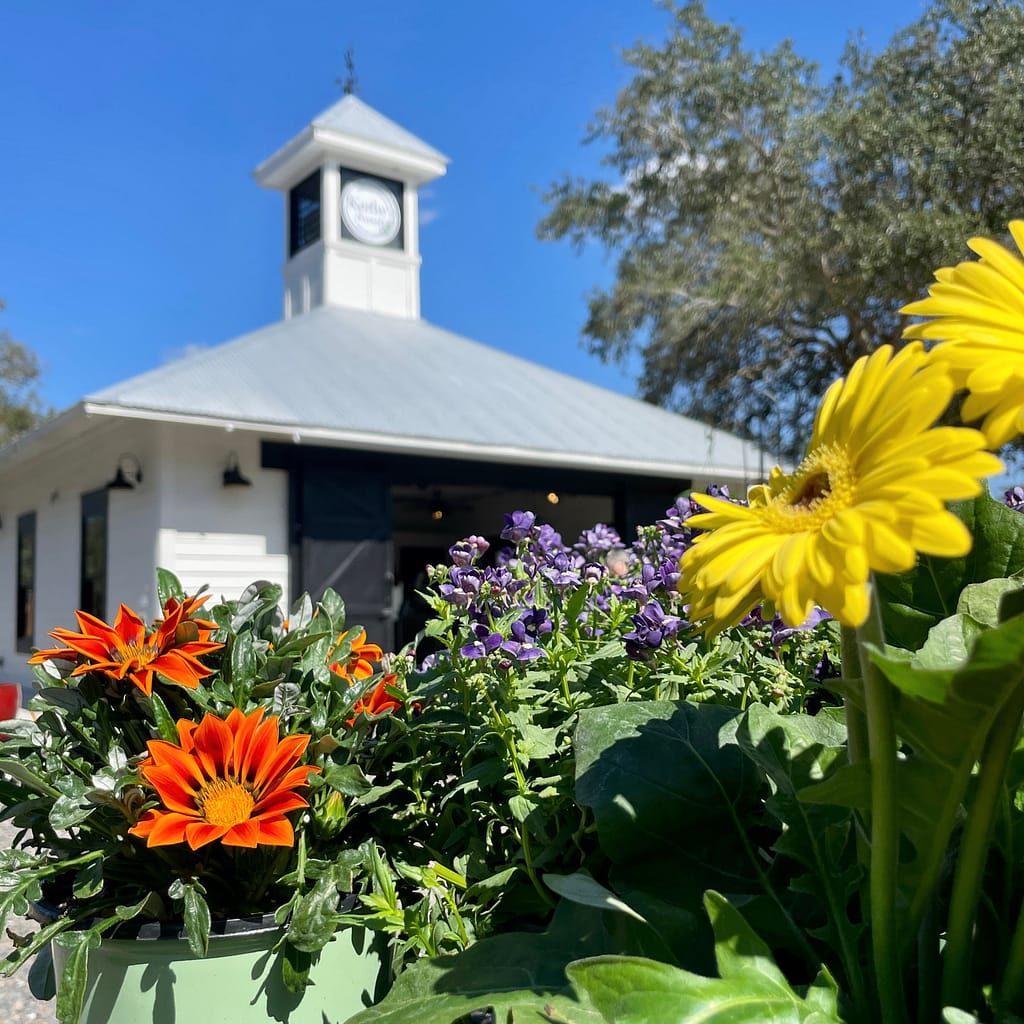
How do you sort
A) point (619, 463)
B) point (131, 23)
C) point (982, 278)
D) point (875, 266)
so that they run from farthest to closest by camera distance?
point (131, 23)
point (875, 266)
point (619, 463)
point (982, 278)

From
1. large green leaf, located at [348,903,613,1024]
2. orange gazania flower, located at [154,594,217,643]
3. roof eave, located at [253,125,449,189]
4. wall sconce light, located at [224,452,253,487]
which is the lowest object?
large green leaf, located at [348,903,613,1024]

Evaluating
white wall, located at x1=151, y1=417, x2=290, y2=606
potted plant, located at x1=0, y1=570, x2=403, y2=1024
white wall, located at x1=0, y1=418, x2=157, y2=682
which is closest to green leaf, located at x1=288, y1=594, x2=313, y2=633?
potted plant, located at x1=0, y1=570, x2=403, y2=1024

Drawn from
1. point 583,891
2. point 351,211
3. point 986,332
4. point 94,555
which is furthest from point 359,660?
point 351,211

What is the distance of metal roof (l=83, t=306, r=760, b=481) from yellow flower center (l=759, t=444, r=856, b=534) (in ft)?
21.8

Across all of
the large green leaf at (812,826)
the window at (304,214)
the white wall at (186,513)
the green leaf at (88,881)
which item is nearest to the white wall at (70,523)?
the white wall at (186,513)

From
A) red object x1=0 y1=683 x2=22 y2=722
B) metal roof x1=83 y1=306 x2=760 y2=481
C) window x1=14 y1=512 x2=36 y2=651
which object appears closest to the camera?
red object x1=0 y1=683 x2=22 y2=722

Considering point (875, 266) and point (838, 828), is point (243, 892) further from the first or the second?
point (875, 266)

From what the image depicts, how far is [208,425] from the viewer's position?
7.03 meters

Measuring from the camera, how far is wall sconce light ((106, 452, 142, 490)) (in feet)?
26.2

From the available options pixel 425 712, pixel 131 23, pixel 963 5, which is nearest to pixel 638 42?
pixel 963 5

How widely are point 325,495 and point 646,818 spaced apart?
7448 mm

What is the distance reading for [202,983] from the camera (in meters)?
1.17

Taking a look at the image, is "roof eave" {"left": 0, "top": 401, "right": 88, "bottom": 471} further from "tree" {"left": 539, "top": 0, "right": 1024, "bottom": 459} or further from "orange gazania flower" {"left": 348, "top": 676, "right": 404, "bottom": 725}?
"tree" {"left": 539, "top": 0, "right": 1024, "bottom": 459}

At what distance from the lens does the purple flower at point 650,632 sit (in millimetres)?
1278
